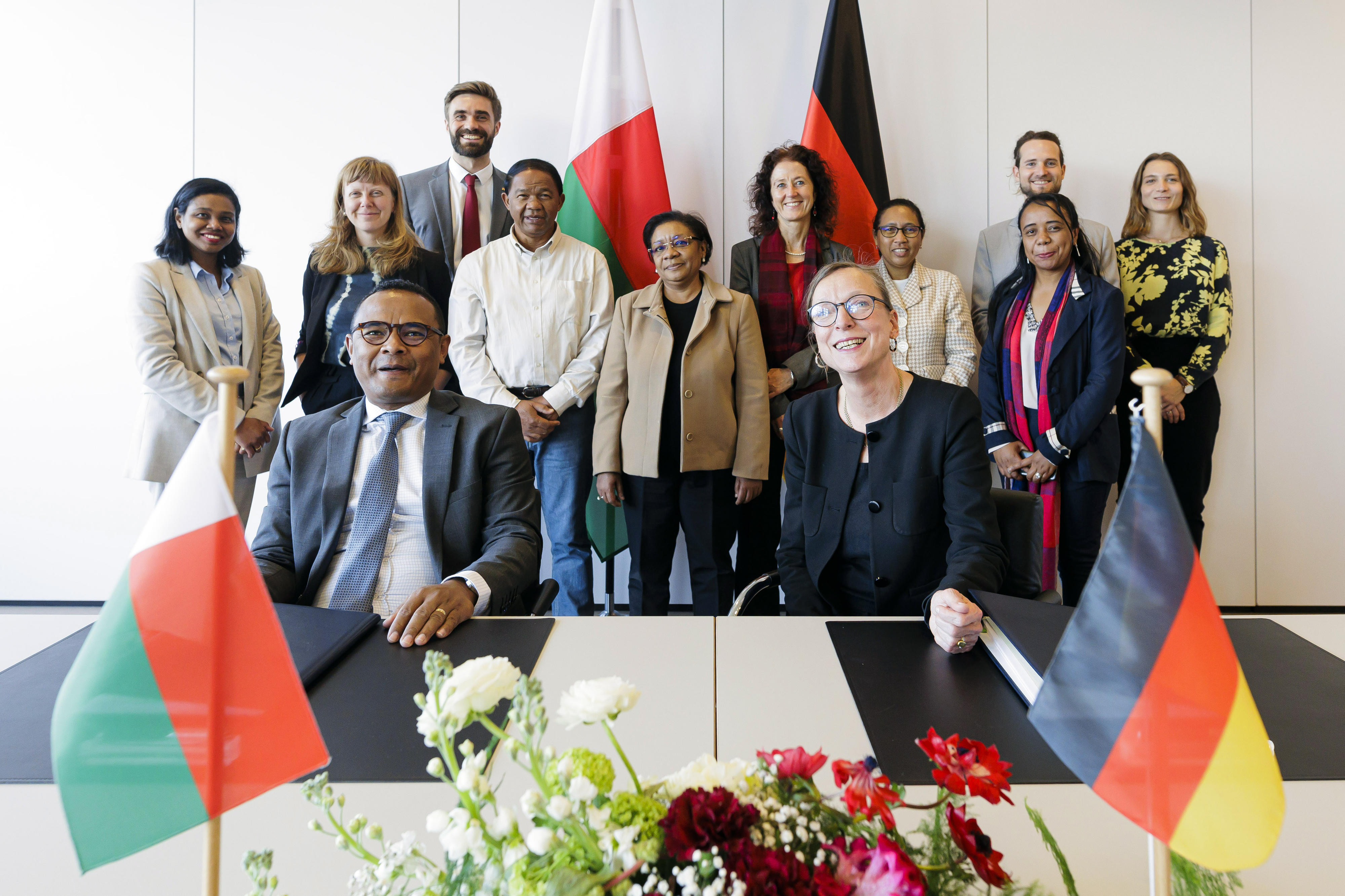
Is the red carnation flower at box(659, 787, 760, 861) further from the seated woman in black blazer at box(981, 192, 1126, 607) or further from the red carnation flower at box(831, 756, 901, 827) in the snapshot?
the seated woman in black blazer at box(981, 192, 1126, 607)

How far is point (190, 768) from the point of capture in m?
0.59

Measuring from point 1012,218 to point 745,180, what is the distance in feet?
4.17

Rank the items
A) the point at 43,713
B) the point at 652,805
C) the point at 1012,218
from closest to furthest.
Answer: the point at 652,805
the point at 43,713
the point at 1012,218

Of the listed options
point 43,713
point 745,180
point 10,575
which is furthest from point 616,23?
point 10,575

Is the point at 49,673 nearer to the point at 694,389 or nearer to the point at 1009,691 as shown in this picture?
the point at 1009,691

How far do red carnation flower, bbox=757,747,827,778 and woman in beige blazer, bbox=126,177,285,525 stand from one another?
2932 millimetres

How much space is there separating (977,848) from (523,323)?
2887mm

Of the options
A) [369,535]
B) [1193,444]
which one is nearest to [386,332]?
[369,535]

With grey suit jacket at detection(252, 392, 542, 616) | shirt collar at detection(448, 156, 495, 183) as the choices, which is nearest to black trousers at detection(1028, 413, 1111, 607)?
grey suit jacket at detection(252, 392, 542, 616)

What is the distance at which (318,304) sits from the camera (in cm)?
309

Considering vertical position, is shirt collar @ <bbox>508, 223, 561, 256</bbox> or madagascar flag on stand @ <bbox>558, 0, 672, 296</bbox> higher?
madagascar flag on stand @ <bbox>558, 0, 672, 296</bbox>

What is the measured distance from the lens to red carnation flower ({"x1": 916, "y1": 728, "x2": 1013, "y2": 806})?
0.62 m

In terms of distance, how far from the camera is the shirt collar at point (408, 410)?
6.53 ft

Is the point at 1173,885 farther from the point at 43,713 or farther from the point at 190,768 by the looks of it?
the point at 43,713
